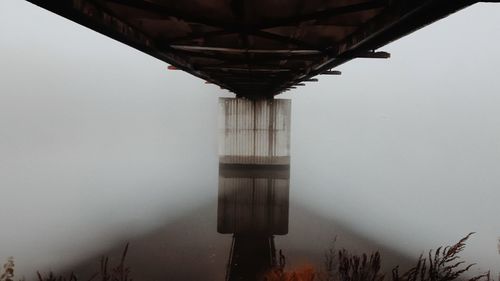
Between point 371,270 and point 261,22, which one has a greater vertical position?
point 261,22

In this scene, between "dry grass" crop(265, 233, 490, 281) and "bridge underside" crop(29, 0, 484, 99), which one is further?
"dry grass" crop(265, 233, 490, 281)

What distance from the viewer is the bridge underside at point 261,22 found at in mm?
3852

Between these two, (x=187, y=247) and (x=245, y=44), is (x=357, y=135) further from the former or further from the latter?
(x=245, y=44)

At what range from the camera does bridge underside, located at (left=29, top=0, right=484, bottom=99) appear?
12.6 feet

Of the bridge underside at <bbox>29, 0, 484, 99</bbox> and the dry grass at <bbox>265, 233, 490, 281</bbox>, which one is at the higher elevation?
the bridge underside at <bbox>29, 0, 484, 99</bbox>

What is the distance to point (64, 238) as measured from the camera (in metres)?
17.7

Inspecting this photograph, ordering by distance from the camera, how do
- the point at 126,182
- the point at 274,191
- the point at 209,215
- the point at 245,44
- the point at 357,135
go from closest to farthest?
the point at 245,44
the point at 209,215
the point at 274,191
the point at 126,182
the point at 357,135

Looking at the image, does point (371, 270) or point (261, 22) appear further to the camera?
point (371, 270)

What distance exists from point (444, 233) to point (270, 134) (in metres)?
12.2

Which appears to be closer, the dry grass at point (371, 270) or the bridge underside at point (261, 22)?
the bridge underside at point (261, 22)

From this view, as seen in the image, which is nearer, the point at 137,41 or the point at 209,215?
the point at 137,41

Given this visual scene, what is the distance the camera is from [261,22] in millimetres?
5062

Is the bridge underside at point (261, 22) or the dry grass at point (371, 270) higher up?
the bridge underside at point (261, 22)

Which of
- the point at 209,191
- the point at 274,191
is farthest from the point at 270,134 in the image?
the point at 209,191
